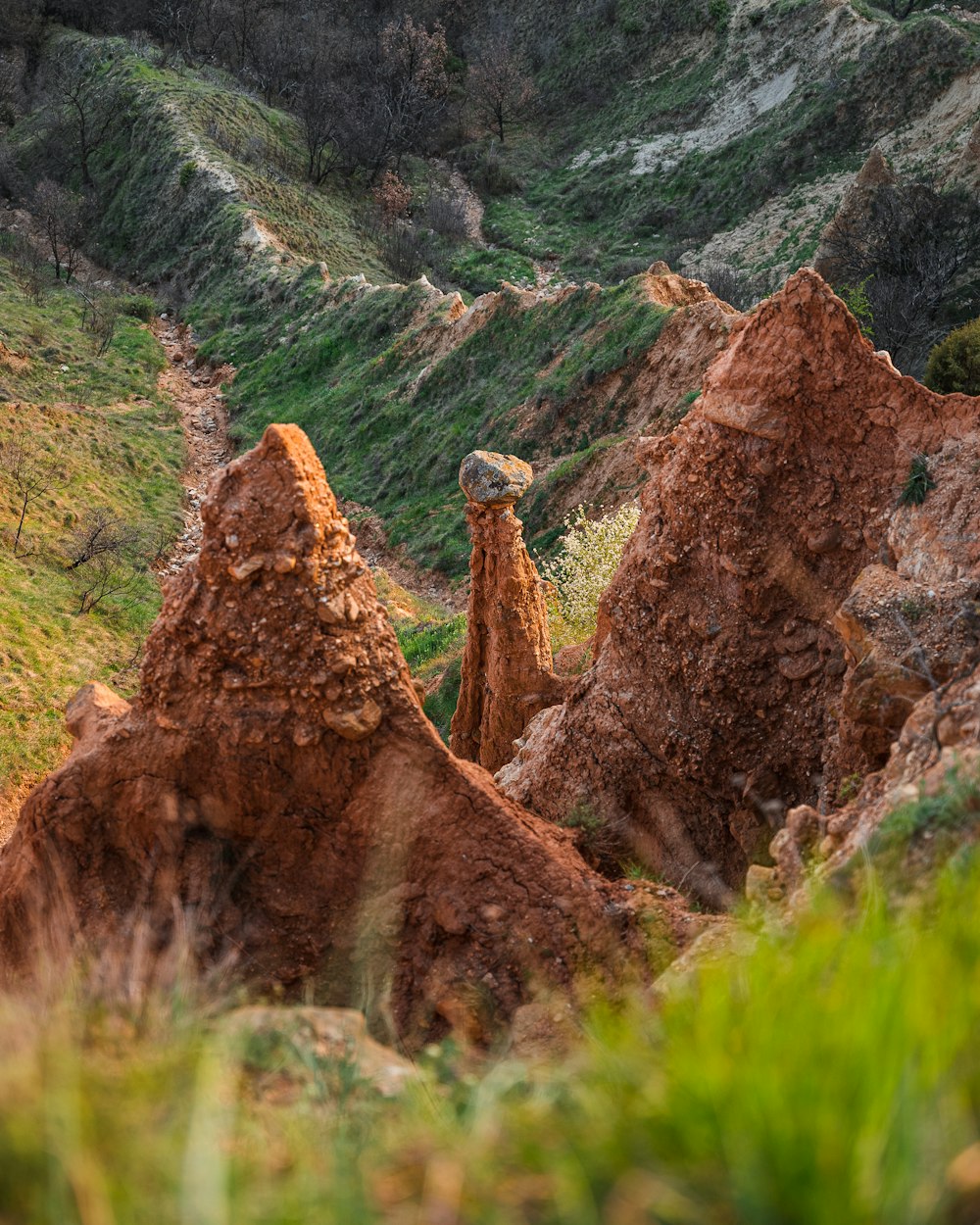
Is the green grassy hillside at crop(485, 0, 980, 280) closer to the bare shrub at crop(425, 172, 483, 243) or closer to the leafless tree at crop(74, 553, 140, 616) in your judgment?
the bare shrub at crop(425, 172, 483, 243)

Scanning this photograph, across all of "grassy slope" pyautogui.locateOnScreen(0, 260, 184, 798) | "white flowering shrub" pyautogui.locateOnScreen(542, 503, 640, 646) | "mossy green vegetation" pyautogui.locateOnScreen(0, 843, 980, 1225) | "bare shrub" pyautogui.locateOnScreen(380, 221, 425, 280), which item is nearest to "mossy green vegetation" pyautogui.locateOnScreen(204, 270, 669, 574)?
"grassy slope" pyautogui.locateOnScreen(0, 260, 184, 798)

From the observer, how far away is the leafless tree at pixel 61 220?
46438 millimetres

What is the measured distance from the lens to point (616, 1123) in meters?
2.40

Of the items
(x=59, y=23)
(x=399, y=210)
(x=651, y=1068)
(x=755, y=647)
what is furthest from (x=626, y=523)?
(x=59, y=23)

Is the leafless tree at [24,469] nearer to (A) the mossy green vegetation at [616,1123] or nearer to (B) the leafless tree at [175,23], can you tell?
(A) the mossy green vegetation at [616,1123]

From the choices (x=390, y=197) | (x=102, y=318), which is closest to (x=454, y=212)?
(x=390, y=197)

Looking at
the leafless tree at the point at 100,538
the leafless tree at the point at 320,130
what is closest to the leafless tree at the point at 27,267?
the leafless tree at the point at 320,130

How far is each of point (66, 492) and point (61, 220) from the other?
90.5 ft

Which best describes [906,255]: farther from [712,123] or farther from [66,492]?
[66,492]

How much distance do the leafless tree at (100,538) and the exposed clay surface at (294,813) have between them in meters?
20.0

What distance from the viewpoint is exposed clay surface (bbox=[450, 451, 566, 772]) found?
12.8m

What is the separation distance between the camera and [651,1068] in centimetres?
256

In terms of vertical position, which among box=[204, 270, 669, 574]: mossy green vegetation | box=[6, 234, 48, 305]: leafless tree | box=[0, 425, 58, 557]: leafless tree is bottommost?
box=[0, 425, 58, 557]: leafless tree

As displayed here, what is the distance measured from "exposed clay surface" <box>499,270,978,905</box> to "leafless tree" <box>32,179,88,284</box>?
43.8m
